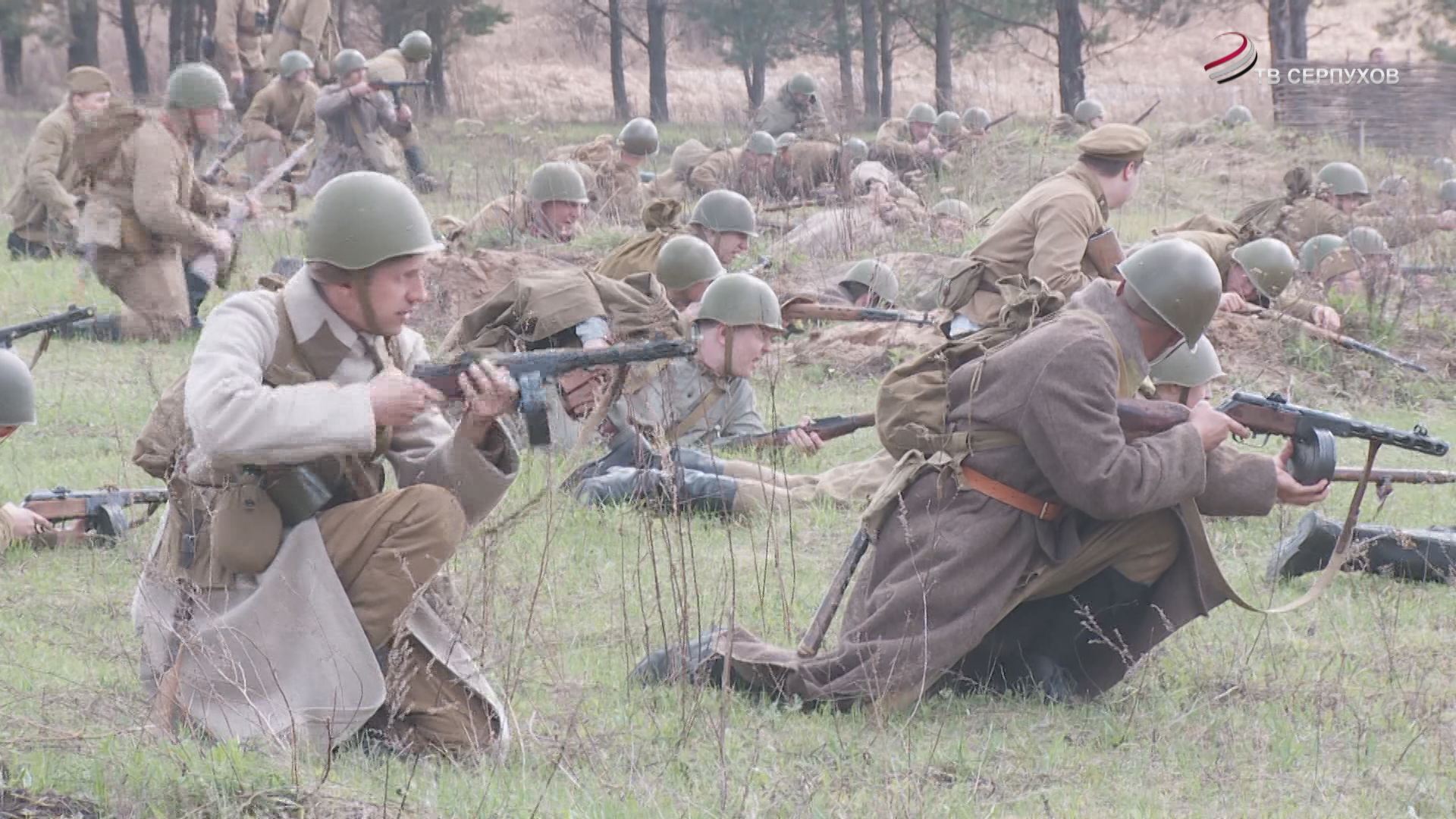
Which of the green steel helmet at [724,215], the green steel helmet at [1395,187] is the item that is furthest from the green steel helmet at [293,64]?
the green steel helmet at [1395,187]

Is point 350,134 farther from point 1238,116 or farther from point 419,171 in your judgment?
point 1238,116

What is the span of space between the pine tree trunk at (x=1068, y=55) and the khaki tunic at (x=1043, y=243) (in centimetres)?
1720

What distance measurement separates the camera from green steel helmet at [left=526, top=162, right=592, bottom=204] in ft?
39.0

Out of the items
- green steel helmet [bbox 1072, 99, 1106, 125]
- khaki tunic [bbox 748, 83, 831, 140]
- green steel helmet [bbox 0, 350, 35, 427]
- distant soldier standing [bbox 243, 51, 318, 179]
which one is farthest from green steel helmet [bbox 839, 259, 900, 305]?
green steel helmet [bbox 1072, 99, 1106, 125]

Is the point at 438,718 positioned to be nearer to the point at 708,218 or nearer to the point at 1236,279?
the point at 708,218

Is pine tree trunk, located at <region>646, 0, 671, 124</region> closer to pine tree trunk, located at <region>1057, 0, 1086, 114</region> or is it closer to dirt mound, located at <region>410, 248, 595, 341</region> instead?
pine tree trunk, located at <region>1057, 0, 1086, 114</region>

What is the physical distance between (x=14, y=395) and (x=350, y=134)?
12.6 m

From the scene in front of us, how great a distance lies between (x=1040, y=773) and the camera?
472 centimetres

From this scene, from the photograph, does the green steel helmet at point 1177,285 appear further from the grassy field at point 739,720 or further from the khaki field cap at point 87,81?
the khaki field cap at point 87,81

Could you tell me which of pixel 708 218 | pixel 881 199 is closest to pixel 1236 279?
pixel 708 218

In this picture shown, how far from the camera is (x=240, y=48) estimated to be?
2323 centimetres

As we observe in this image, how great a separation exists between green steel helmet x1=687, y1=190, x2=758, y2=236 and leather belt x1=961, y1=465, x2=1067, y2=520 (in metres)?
5.52

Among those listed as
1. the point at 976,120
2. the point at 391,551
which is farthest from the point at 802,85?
the point at 391,551

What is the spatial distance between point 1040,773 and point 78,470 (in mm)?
5282
